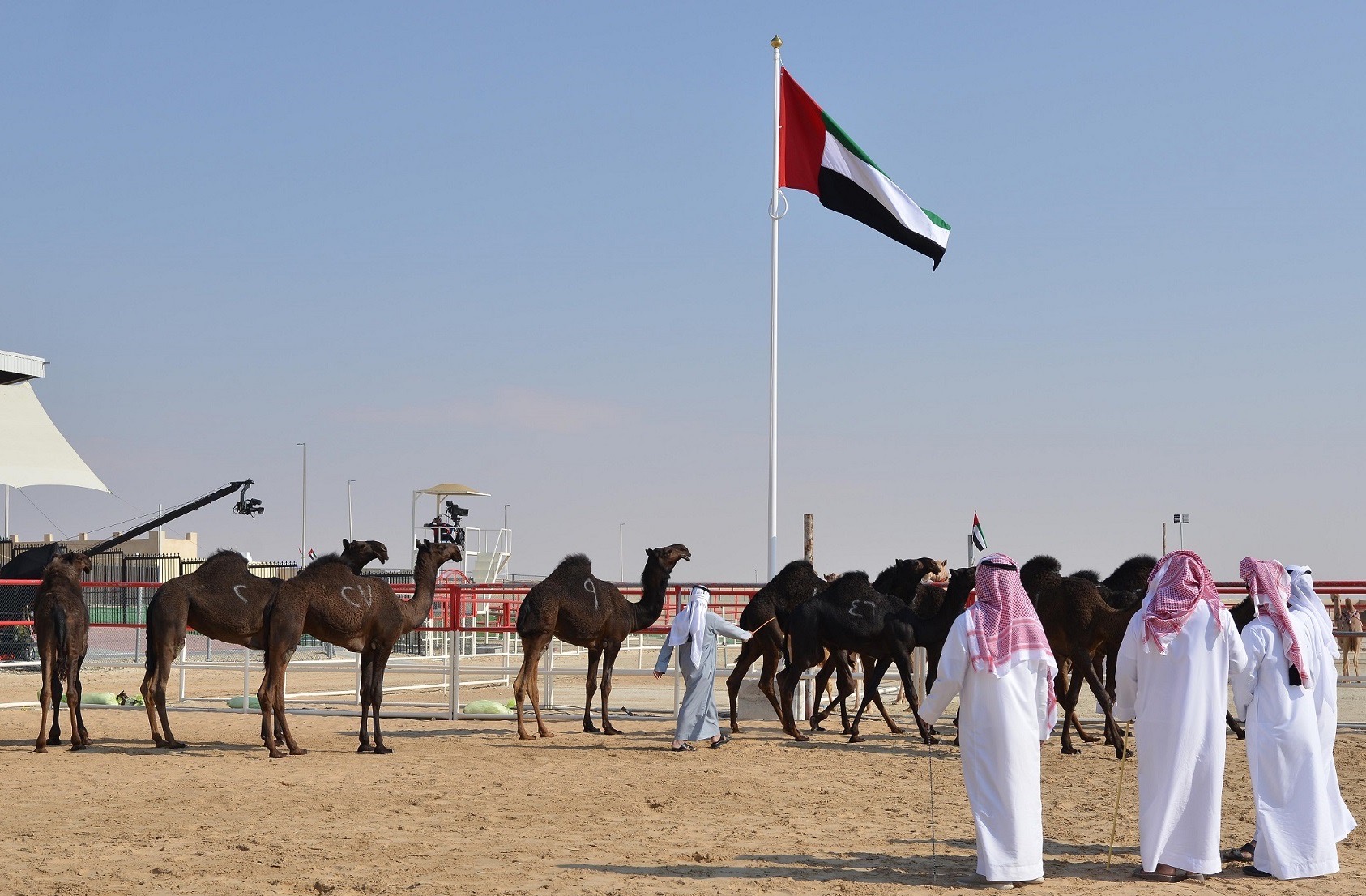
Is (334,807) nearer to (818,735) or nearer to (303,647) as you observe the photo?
(818,735)

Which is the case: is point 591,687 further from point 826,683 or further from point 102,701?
point 102,701

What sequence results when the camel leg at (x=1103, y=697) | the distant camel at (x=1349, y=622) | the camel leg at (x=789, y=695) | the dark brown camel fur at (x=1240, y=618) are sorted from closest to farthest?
1. the dark brown camel fur at (x=1240, y=618)
2. the camel leg at (x=1103, y=697)
3. the camel leg at (x=789, y=695)
4. the distant camel at (x=1349, y=622)

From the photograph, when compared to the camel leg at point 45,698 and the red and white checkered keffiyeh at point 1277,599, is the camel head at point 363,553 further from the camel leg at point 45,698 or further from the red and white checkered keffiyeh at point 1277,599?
the red and white checkered keffiyeh at point 1277,599

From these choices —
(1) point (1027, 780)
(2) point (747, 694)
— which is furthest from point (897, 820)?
(2) point (747, 694)

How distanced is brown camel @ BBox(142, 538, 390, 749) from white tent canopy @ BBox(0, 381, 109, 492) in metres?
27.9

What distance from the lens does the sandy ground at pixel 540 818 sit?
7.34 meters

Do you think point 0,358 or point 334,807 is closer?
point 334,807

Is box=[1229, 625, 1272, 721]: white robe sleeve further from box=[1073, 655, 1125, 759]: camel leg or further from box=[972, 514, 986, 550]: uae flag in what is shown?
box=[972, 514, 986, 550]: uae flag

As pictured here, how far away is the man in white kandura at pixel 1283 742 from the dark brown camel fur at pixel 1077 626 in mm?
4608

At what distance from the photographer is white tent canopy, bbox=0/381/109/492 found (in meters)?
38.2

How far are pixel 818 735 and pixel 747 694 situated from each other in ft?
5.77

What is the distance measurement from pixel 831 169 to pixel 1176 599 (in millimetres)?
11970

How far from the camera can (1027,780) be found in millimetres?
7129

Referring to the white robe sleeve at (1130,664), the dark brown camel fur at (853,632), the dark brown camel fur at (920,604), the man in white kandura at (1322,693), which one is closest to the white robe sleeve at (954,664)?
the white robe sleeve at (1130,664)
